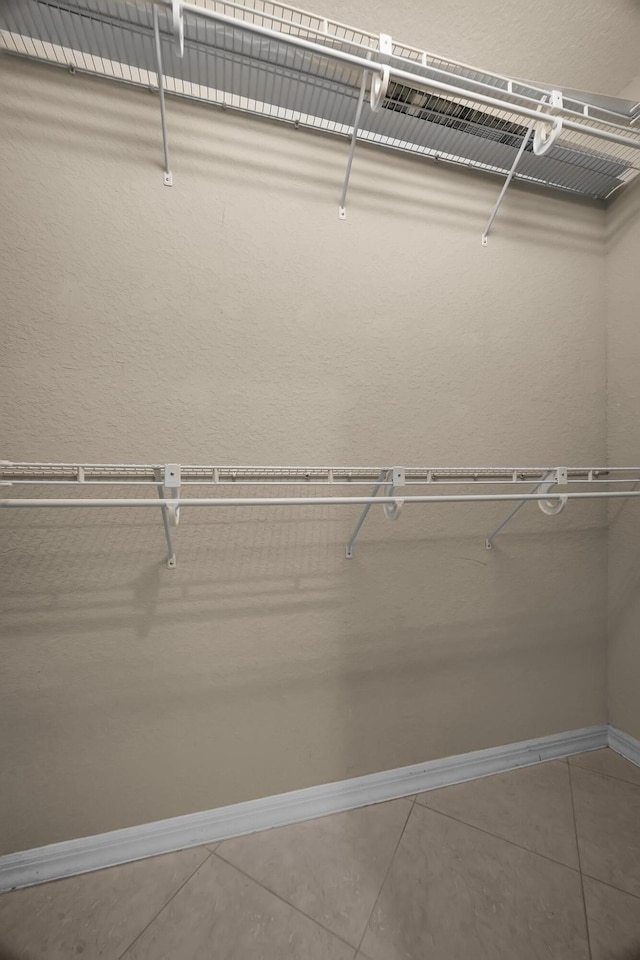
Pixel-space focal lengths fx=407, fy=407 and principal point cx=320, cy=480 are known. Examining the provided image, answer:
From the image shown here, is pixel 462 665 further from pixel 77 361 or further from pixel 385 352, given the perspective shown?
pixel 77 361

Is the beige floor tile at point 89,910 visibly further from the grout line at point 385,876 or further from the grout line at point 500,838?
the grout line at point 500,838

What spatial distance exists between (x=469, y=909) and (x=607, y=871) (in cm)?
44

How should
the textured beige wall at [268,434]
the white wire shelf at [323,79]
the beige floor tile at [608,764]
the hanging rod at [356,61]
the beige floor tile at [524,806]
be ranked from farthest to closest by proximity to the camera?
the beige floor tile at [608,764] < the beige floor tile at [524,806] < the textured beige wall at [268,434] < the white wire shelf at [323,79] < the hanging rod at [356,61]

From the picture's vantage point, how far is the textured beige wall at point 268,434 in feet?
3.67

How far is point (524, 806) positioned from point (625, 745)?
594mm

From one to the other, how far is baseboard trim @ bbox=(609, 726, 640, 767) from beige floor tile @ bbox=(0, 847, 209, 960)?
1.62m

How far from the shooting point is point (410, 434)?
144cm

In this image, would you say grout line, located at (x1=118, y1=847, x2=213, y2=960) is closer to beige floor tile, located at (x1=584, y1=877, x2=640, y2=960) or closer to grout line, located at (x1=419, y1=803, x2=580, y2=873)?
grout line, located at (x1=419, y1=803, x2=580, y2=873)

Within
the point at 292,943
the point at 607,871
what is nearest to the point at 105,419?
the point at 292,943

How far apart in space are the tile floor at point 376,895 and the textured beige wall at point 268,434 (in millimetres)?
148

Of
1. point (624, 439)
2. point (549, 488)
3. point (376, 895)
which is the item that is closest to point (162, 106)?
point (549, 488)

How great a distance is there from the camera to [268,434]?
1.30 meters

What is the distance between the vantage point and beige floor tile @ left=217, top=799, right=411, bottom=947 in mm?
1049

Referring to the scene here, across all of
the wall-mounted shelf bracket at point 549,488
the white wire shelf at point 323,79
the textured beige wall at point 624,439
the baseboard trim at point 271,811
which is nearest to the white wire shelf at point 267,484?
the wall-mounted shelf bracket at point 549,488
